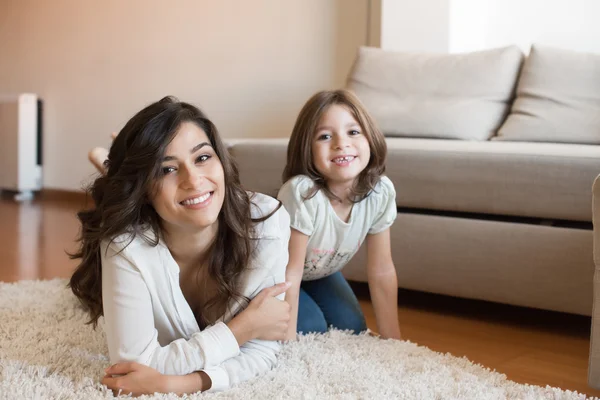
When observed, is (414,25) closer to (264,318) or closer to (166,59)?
(166,59)

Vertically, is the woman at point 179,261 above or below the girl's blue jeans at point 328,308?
above

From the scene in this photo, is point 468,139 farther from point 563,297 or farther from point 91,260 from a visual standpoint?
point 91,260

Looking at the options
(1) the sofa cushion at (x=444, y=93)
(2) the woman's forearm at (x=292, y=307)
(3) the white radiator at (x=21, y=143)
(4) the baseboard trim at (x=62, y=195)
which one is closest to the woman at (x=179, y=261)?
(2) the woman's forearm at (x=292, y=307)

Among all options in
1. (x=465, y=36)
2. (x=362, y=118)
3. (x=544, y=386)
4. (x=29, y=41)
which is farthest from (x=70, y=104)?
(x=544, y=386)

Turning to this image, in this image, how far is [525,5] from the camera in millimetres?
3080

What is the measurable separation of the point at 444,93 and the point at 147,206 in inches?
64.2

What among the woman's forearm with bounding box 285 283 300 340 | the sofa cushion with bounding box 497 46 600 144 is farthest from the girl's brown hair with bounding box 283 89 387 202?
the sofa cushion with bounding box 497 46 600 144

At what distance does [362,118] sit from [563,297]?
0.69 m

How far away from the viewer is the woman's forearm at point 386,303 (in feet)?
5.86

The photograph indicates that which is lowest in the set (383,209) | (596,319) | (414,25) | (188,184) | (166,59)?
(596,319)

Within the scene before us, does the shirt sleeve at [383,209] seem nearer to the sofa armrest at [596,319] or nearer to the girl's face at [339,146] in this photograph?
the girl's face at [339,146]

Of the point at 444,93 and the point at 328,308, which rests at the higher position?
the point at 444,93

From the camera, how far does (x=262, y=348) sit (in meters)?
1.46

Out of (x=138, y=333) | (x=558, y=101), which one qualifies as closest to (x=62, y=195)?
(x=558, y=101)
